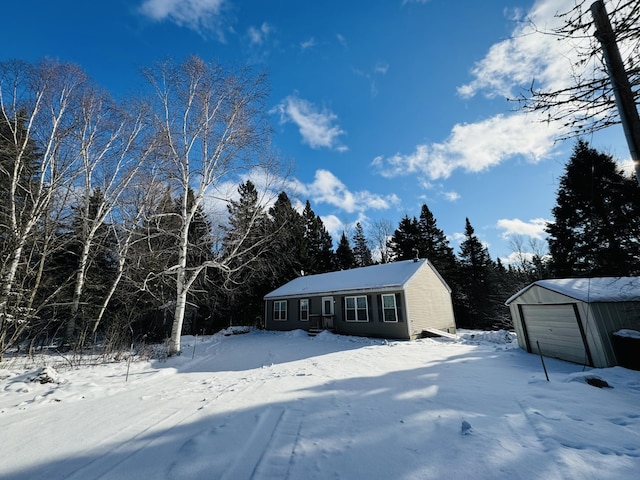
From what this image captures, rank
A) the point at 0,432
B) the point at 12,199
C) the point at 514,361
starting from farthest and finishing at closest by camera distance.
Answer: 1. the point at 12,199
2. the point at 514,361
3. the point at 0,432

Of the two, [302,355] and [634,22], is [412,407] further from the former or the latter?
[302,355]

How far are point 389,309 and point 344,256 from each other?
18417 mm

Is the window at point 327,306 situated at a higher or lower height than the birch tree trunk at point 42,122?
lower

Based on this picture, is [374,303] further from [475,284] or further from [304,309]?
[475,284]

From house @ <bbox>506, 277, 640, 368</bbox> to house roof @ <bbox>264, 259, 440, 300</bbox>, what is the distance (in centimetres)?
641

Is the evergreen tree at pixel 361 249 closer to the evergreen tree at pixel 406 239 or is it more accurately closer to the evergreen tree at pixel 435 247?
the evergreen tree at pixel 406 239

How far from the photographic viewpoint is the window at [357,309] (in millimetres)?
15891

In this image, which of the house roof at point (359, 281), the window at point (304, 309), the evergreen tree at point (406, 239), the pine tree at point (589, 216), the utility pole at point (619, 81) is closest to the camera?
the utility pole at point (619, 81)

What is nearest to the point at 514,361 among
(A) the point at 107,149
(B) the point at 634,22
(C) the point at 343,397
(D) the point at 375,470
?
(C) the point at 343,397

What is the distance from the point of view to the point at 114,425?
140 inches

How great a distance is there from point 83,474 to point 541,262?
31.6 m

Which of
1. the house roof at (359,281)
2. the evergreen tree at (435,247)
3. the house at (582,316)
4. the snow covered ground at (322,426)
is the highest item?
the evergreen tree at (435,247)

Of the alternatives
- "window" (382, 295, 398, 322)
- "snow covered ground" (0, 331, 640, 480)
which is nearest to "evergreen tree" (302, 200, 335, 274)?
"window" (382, 295, 398, 322)

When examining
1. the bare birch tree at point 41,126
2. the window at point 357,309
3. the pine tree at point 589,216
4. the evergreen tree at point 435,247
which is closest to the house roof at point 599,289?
the pine tree at point 589,216
